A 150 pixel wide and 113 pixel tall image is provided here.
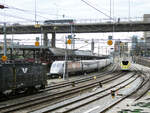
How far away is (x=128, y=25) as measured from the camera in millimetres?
51406

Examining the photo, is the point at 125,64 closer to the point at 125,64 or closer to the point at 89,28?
the point at 125,64

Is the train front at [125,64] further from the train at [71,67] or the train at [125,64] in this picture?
the train at [71,67]

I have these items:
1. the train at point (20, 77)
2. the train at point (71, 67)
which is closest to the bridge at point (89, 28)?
the train at point (71, 67)

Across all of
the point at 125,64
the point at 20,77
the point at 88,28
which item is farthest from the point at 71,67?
the point at 20,77

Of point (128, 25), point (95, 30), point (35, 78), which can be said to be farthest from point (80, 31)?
point (35, 78)

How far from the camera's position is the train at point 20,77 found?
1646 cm

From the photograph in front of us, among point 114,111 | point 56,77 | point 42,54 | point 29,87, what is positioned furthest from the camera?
point 42,54

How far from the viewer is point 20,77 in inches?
708

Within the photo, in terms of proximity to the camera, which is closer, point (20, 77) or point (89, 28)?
point (20, 77)

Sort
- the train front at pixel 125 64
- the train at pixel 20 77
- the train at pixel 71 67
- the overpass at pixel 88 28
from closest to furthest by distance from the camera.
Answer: the train at pixel 20 77 → the train at pixel 71 67 → the train front at pixel 125 64 → the overpass at pixel 88 28

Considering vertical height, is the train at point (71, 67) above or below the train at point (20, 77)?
below

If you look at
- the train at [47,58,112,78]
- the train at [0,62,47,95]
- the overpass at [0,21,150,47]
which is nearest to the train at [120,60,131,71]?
the train at [47,58,112,78]

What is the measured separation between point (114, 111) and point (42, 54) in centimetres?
3306

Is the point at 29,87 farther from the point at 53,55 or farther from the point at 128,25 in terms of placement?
the point at 128,25
